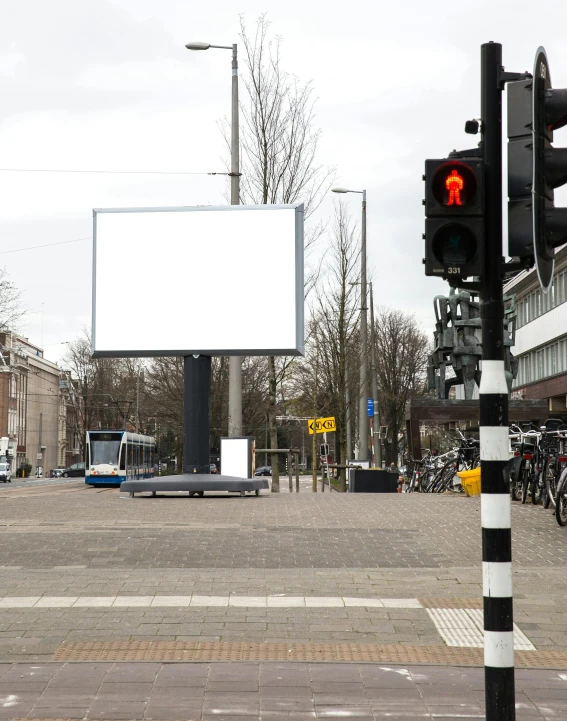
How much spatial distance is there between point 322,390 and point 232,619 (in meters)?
35.8

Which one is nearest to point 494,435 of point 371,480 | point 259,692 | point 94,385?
point 259,692

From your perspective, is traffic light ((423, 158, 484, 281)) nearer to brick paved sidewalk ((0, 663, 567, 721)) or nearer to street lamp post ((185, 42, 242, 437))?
brick paved sidewalk ((0, 663, 567, 721))

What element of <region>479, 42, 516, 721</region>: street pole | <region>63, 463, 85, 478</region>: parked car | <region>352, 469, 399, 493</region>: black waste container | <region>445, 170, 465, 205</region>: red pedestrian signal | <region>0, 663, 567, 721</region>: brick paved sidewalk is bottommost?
<region>63, 463, 85, 478</region>: parked car

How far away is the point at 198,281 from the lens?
24000 mm

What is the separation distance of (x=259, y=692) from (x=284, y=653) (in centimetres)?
A: 96

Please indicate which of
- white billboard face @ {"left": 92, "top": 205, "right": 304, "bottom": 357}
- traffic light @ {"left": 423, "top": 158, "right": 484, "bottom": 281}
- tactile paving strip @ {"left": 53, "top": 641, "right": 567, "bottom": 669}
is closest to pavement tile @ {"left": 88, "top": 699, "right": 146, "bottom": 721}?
tactile paving strip @ {"left": 53, "top": 641, "right": 567, "bottom": 669}

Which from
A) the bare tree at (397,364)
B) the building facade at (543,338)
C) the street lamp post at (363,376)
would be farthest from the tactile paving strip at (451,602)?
the bare tree at (397,364)

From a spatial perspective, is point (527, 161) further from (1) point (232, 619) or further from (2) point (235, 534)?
(2) point (235, 534)

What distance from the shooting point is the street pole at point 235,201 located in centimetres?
2855

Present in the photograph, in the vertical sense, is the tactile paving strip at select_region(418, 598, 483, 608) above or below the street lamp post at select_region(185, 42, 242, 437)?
below

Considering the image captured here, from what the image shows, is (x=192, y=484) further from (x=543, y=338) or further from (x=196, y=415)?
(x=543, y=338)

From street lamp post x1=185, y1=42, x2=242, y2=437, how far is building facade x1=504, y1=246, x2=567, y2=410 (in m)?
19.2

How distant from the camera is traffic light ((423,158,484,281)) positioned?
4.84 meters

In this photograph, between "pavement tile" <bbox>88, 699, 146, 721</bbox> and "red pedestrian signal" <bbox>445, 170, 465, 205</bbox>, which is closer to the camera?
"red pedestrian signal" <bbox>445, 170, 465, 205</bbox>
